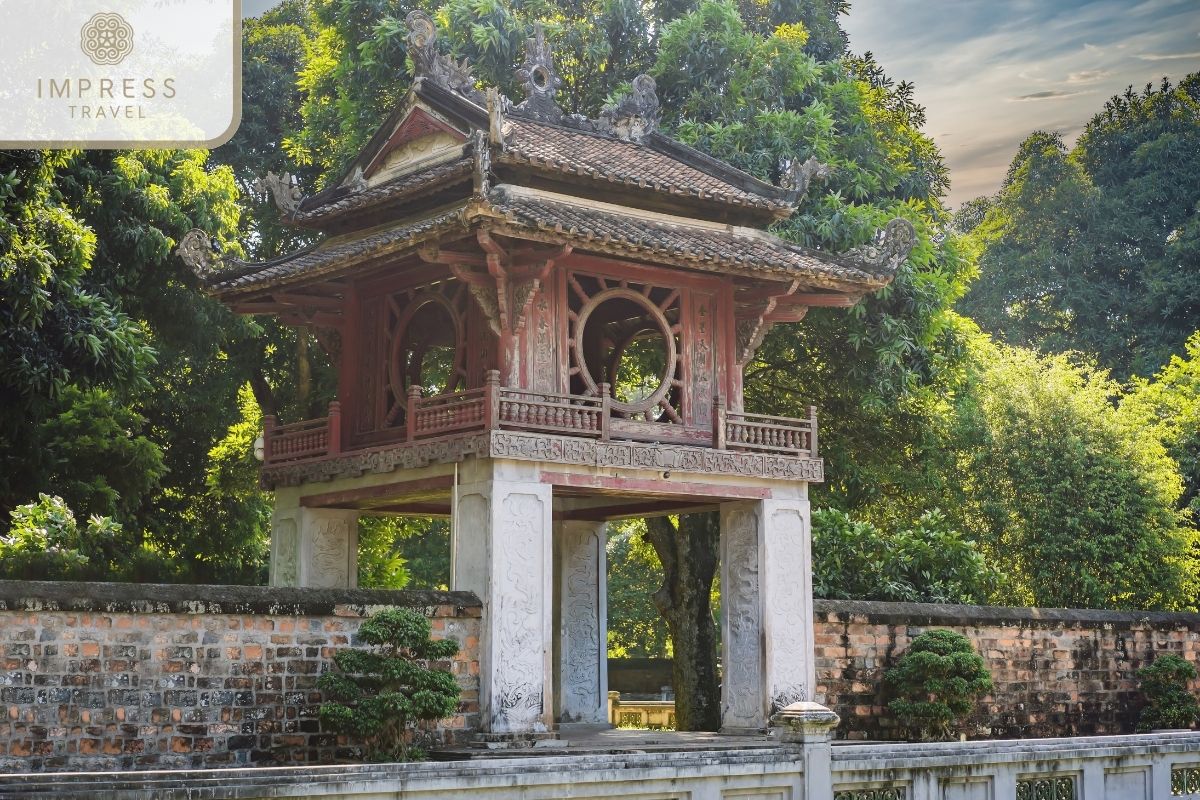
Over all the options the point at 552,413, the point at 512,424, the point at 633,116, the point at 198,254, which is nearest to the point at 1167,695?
the point at 552,413

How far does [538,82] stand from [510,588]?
26.5ft

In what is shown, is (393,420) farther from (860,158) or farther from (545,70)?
(860,158)

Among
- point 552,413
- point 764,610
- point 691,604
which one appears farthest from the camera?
point 691,604

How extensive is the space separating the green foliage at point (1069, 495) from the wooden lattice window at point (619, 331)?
837cm

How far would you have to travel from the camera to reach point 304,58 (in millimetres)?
33188

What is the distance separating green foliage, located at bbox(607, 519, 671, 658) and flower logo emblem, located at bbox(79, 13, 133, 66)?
21.2 meters

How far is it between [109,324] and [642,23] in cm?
1313

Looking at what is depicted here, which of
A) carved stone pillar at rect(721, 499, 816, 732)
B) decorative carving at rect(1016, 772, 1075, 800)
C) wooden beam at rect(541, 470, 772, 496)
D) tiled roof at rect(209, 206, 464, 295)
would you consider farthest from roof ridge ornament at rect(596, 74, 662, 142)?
decorative carving at rect(1016, 772, 1075, 800)

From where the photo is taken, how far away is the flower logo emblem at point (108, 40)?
15.3 metres

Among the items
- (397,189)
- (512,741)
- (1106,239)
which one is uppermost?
(1106,239)

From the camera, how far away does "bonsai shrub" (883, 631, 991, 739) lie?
19.6 metres

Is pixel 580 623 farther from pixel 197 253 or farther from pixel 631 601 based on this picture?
pixel 631 601

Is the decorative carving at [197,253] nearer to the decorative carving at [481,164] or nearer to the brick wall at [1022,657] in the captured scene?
the decorative carving at [481,164]

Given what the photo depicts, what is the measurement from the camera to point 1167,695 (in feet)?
72.9
